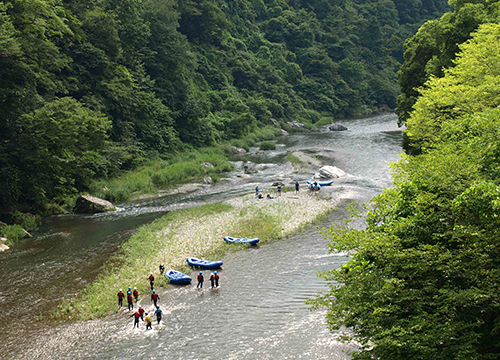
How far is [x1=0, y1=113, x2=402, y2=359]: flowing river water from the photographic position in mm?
18812

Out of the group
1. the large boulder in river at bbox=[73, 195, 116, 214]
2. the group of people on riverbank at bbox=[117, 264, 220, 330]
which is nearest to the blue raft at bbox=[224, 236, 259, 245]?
the group of people on riverbank at bbox=[117, 264, 220, 330]

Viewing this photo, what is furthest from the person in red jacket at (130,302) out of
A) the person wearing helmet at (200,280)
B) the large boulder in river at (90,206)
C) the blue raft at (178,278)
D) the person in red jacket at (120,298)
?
the large boulder in river at (90,206)

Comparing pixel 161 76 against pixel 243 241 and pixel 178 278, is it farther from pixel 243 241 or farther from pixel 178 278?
pixel 178 278

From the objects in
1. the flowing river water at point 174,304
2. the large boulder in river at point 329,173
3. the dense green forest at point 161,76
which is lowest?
the flowing river water at point 174,304

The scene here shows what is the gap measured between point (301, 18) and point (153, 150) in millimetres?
101359

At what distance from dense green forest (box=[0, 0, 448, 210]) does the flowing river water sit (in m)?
8.04

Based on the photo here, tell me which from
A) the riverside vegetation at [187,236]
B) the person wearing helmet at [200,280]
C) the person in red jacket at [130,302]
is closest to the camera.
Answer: the person in red jacket at [130,302]

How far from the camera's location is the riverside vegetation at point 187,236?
2355 centimetres

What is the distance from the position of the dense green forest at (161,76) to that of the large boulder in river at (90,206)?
2047 mm

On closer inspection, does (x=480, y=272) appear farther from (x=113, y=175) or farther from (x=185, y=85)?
(x=185, y=85)

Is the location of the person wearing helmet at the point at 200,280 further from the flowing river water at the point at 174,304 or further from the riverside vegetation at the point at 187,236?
the riverside vegetation at the point at 187,236

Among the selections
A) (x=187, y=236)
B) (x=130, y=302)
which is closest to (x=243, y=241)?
(x=187, y=236)

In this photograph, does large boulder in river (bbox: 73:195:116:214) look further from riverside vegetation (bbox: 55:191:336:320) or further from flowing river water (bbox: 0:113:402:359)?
riverside vegetation (bbox: 55:191:336:320)

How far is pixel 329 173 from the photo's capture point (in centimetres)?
5122
